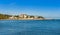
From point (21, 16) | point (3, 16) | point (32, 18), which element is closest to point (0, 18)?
point (3, 16)

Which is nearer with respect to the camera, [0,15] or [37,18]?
[0,15]

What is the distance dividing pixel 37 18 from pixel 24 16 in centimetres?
1494

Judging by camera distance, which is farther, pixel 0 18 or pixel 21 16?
pixel 21 16

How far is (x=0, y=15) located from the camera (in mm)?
131125

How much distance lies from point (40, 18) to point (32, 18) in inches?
373

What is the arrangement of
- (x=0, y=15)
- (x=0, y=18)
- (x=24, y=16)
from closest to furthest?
(x=0, y=15)
(x=0, y=18)
(x=24, y=16)

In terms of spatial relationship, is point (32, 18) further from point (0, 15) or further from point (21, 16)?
point (0, 15)

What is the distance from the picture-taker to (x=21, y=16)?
157 meters

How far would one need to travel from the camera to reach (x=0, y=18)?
141125 millimetres

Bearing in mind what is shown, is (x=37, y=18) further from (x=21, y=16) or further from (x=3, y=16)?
(x=3, y=16)

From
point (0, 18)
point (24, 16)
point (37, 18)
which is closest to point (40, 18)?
point (37, 18)

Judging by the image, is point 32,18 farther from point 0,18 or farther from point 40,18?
point 0,18

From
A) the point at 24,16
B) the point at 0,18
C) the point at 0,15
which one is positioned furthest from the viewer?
the point at 24,16

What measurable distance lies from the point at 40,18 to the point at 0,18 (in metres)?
45.8
